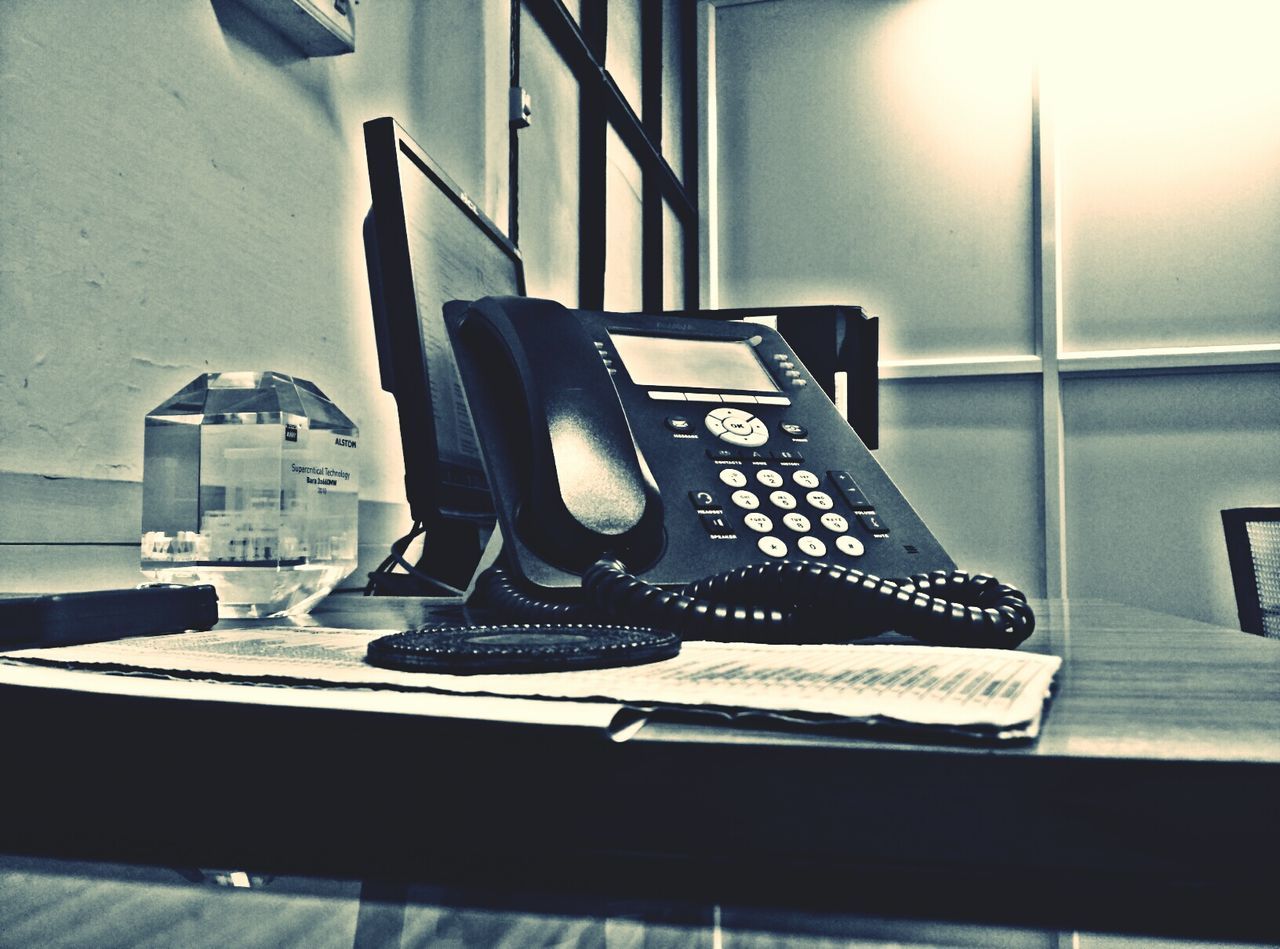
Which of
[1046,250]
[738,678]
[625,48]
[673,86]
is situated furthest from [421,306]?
[1046,250]

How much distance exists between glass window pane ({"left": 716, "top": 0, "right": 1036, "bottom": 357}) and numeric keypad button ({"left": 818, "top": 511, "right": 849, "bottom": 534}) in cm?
225

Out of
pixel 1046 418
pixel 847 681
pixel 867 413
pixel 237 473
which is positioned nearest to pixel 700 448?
pixel 237 473

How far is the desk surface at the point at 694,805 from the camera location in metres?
0.15

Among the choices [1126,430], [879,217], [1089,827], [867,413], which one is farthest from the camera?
[879,217]

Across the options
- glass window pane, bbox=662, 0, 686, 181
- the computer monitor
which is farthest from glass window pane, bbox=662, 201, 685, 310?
the computer monitor

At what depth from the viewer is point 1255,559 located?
1.54 meters

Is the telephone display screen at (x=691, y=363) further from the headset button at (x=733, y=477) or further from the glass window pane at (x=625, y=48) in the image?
the glass window pane at (x=625, y=48)

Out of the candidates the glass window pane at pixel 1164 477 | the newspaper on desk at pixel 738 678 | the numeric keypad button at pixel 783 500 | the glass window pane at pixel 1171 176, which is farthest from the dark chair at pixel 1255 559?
the newspaper on desk at pixel 738 678

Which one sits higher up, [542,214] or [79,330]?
→ [542,214]

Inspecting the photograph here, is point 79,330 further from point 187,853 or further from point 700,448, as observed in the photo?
point 187,853

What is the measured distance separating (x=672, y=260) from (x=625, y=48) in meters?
0.59

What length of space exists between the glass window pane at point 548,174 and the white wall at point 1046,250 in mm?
1269

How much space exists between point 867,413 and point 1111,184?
1714 mm

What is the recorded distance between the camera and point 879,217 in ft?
8.95
